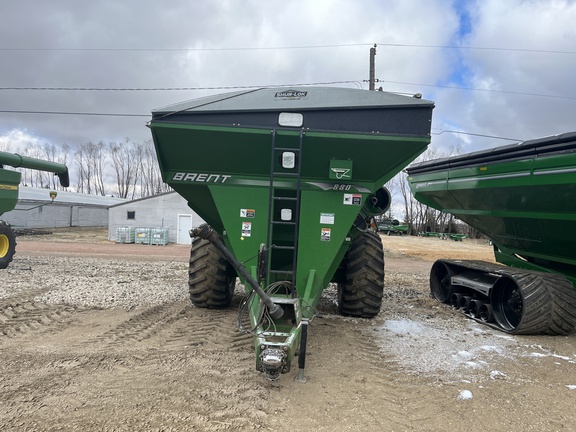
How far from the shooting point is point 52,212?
3309 cm

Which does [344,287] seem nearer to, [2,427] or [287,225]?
[287,225]

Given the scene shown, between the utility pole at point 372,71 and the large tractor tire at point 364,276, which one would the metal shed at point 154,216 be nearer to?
the utility pole at point 372,71

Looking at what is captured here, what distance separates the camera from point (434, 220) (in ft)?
159

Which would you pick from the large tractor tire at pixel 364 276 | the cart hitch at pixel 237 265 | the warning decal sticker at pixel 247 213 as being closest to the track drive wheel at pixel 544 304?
the large tractor tire at pixel 364 276

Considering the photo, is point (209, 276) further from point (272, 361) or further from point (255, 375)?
point (272, 361)

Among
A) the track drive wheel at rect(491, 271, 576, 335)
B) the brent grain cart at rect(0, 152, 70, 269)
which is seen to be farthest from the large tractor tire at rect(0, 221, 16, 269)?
the track drive wheel at rect(491, 271, 576, 335)

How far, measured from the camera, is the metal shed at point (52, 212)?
93.2ft

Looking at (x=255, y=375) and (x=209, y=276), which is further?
(x=209, y=276)

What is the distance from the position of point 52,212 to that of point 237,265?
34.5 m

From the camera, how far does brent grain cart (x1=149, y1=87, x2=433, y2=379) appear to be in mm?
4648

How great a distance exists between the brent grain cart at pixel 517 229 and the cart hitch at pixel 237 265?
11.5ft

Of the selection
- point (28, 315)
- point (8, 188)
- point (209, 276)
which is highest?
point (8, 188)

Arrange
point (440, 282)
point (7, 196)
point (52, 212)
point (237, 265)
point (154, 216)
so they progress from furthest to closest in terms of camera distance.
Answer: point (52, 212) → point (154, 216) → point (7, 196) → point (440, 282) → point (237, 265)

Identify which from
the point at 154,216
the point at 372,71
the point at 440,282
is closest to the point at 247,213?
the point at 440,282
